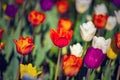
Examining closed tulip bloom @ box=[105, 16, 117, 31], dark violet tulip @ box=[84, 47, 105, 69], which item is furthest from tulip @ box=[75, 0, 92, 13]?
dark violet tulip @ box=[84, 47, 105, 69]

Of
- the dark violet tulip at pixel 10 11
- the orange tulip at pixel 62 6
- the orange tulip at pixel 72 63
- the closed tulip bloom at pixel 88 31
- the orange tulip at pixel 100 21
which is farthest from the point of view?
the orange tulip at pixel 62 6

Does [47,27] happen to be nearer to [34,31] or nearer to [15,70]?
[34,31]

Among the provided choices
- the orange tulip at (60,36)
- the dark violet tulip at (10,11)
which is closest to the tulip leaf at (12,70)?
the orange tulip at (60,36)

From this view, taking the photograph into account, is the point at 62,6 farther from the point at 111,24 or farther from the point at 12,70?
the point at 12,70

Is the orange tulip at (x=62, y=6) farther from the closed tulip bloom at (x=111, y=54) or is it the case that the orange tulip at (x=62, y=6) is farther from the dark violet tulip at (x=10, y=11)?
the closed tulip bloom at (x=111, y=54)

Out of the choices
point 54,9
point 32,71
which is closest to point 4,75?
point 32,71

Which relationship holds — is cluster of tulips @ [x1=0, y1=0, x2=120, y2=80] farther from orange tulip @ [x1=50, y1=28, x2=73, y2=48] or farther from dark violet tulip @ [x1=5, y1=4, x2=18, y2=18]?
dark violet tulip @ [x1=5, y1=4, x2=18, y2=18]

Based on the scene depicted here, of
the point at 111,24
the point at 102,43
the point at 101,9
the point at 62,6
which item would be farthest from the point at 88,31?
the point at 62,6

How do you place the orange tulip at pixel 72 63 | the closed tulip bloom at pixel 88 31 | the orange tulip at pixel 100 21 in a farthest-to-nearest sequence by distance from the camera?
1. the orange tulip at pixel 100 21
2. the closed tulip bloom at pixel 88 31
3. the orange tulip at pixel 72 63

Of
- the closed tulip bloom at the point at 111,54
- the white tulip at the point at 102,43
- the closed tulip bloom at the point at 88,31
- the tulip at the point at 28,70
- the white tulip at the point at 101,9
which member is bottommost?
the tulip at the point at 28,70
